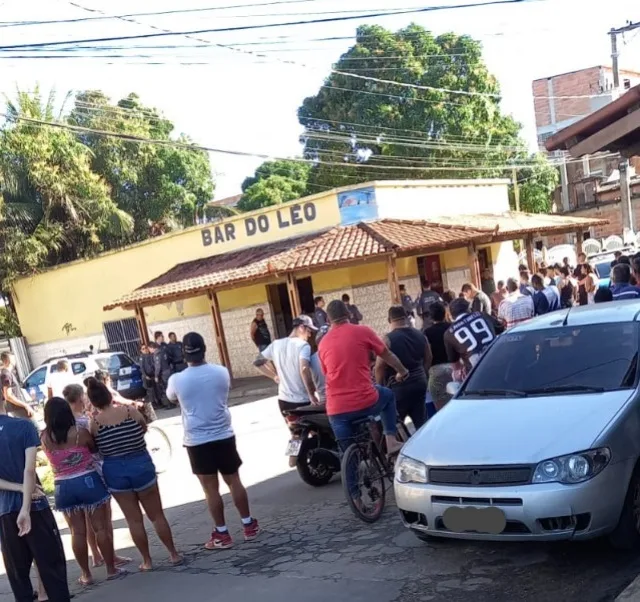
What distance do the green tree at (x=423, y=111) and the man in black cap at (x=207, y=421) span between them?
2940 cm

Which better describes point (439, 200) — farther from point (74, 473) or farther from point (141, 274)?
point (74, 473)

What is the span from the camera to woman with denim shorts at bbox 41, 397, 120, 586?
5.56 meters

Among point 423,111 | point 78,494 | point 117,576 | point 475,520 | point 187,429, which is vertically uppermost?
point 423,111

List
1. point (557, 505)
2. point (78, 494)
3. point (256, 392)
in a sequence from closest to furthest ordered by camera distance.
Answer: point (557, 505) < point (78, 494) < point (256, 392)

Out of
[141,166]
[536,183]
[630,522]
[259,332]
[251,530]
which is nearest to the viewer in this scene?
[630,522]

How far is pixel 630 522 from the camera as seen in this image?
451 centimetres

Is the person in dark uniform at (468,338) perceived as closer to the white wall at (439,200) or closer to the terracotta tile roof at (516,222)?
the terracotta tile roof at (516,222)

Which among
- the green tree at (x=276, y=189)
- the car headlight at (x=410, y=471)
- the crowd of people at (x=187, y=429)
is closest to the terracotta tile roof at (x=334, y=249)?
the crowd of people at (x=187, y=429)

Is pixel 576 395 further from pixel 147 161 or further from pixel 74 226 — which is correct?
pixel 147 161

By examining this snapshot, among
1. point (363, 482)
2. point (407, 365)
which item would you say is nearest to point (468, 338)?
point (407, 365)

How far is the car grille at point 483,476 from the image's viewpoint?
4.39 meters

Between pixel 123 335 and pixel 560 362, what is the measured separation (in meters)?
21.0

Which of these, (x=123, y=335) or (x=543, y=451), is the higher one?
(x=543, y=451)

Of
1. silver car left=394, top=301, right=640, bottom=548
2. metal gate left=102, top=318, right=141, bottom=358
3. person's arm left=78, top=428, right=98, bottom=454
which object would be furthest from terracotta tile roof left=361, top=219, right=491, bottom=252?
person's arm left=78, top=428, right=98, bottom=454
